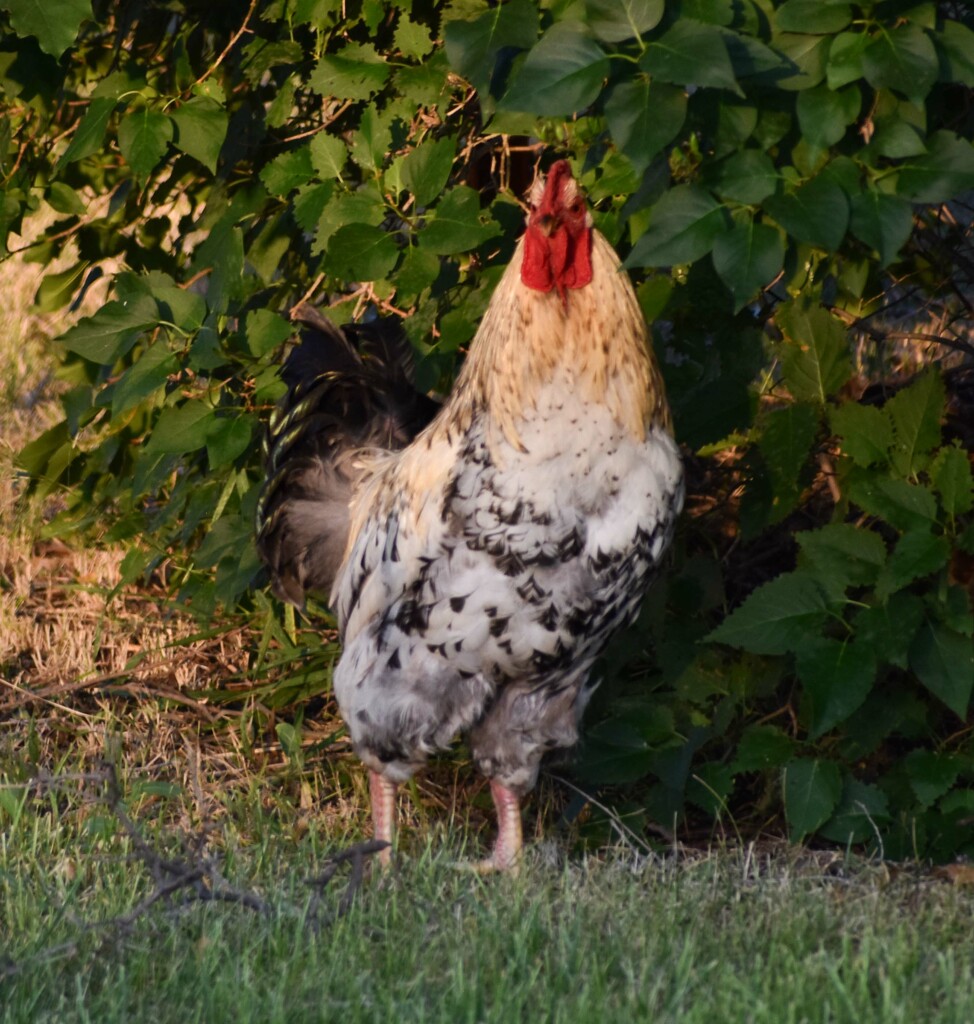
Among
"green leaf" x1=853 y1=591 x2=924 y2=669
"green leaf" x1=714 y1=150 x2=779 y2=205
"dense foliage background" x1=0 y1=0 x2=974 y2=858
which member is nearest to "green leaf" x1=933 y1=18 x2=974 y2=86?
"dense foliage background" x1=0 y1=0 x2=974 y2=858

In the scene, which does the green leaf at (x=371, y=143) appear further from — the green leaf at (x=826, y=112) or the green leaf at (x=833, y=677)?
the green leaf at (x=833, y=677)

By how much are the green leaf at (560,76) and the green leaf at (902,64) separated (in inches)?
18.9

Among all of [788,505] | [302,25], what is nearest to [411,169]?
[302,25]

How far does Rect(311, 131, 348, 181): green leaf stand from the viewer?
354cm

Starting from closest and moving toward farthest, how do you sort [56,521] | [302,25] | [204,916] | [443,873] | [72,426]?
[204,916] < [443,873] < [302,25] < [72,426] < [56,521]

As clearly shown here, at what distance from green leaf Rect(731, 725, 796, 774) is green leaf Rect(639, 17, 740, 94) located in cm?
169

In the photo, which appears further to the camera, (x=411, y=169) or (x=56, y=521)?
(x=56, y=521)

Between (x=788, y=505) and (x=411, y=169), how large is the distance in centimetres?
118

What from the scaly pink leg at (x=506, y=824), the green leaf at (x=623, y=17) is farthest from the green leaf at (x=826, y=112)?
the scaly pink leg at (x=506, y=824)

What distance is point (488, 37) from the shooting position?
2908mm

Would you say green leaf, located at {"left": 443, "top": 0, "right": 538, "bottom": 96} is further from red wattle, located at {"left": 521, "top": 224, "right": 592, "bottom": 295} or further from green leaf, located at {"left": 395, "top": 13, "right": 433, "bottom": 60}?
green leaf, located at {"left": 395, "top": 13, "right": 433, "bottom": 60}

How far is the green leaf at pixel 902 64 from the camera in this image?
2.70m

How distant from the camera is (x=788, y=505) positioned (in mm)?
3648

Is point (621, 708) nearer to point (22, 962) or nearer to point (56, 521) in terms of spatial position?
point (22, 962)
